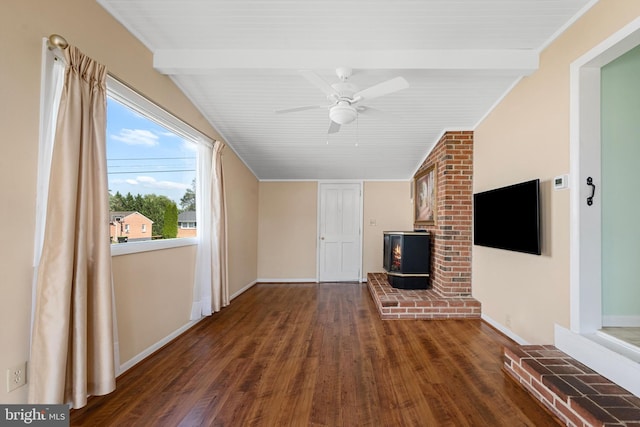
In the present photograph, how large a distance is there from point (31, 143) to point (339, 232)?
4621 millimetres

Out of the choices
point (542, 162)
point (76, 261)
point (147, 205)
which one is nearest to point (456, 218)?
point (542, 162)

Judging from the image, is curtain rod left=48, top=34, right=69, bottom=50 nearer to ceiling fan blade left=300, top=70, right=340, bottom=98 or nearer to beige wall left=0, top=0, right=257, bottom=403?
beige wall left=0, top=0, right=257, bottom=403

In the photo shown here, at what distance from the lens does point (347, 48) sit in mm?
2443

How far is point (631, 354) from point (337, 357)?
1.97 meters

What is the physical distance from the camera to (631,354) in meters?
1.79

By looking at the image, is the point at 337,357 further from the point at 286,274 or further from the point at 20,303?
the point at 286,274

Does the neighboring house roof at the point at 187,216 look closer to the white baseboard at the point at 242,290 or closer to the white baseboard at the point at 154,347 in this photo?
the white baseboard at the point at 154,347

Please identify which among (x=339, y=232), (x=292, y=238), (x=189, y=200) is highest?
(x=189, y=200)

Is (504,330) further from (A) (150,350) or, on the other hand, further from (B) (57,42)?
(B) (57,42)

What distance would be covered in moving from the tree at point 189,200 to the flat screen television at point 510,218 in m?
3.33

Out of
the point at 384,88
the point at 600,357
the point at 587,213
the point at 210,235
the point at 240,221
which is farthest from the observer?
the point at 240,221

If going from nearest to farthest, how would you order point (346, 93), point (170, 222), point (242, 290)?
1. point (346, 93)
2. point (170, 222)
3. point (242, 290)

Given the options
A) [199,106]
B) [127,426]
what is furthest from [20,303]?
[199,106]

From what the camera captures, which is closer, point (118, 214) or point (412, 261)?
point (118, 214)
